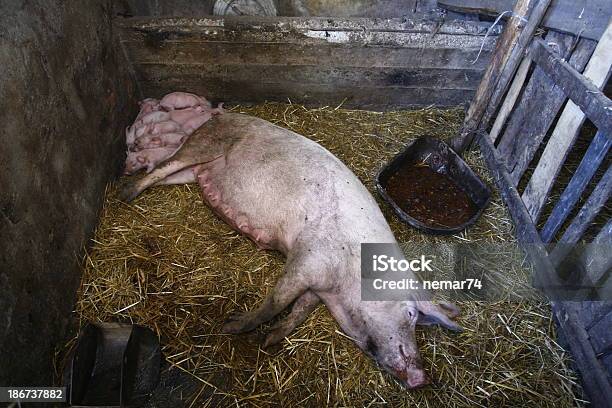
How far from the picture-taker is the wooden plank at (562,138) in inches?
96.5

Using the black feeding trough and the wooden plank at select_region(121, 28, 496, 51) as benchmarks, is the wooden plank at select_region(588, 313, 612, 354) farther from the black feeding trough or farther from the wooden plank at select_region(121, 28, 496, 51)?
the wooden plank at select_region(121, 28, 496, 51)

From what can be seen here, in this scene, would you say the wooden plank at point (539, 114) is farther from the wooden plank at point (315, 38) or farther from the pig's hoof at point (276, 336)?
the pig's hoof at point (276, 336)

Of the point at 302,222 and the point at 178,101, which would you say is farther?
the point at 178,101

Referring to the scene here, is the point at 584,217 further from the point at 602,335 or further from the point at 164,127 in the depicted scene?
the point at 164,127

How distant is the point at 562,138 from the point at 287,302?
2211 mm

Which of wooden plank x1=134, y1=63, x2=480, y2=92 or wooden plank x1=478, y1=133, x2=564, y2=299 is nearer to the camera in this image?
wooden plank x1=478, y1=133, x2=564, y2=299

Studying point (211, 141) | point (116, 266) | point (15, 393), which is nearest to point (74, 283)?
point (116, 266)

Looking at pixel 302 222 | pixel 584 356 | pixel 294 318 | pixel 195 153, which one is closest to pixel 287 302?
pixel 294 318

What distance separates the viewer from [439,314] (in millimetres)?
2338

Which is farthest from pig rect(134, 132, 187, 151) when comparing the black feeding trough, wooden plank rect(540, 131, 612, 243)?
wooden plank rect(540, 131, 612, 243)

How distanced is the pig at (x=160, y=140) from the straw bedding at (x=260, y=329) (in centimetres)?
41

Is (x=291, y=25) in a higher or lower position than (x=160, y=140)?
higher

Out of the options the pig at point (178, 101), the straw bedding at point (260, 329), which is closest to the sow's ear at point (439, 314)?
the straw bedding at point (260, 329)

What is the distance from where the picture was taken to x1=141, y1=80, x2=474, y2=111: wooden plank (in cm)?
391
